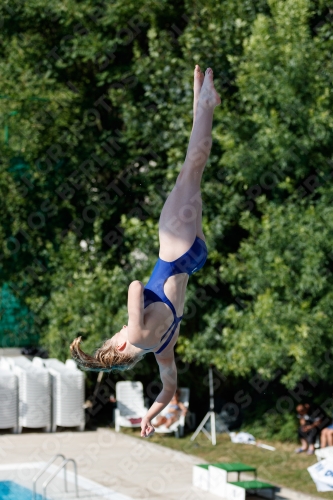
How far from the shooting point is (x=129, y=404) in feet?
45.2

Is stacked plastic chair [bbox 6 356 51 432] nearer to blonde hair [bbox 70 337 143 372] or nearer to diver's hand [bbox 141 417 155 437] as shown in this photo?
diver's hand [bbox 141 417 155 437]

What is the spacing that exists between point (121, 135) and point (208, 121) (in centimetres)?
1015

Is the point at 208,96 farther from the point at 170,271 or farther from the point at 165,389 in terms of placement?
the point at 165,389

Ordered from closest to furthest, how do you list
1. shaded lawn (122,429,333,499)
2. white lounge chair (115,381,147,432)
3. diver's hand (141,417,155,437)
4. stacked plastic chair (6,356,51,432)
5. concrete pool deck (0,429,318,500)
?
diver's hand (141,417,155,437) < concrete pool deck (0,429,318,500) < shaded lawn (122,429,333,499) < stacked plastic chair (6,356,51,432) < white lounge chair (115,381,147,432)

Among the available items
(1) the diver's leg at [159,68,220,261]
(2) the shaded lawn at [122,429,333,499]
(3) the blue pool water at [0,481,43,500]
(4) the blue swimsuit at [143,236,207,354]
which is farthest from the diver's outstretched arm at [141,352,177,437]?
(2) the shaded lawn at [122,429,333,499]

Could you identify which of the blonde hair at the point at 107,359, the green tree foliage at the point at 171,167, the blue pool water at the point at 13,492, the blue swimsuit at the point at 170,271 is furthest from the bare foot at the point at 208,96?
the blue pool water at the point at 13,492

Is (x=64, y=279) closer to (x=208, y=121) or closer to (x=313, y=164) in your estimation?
(x=313, y=164)

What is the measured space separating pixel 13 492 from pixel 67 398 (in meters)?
3.33

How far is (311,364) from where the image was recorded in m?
10.8

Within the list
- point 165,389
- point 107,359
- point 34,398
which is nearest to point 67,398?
point 34,398

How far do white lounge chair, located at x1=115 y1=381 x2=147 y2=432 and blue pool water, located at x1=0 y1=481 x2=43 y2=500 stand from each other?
3272 millimetres

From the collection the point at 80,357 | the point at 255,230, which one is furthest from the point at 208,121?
the point at 255,230

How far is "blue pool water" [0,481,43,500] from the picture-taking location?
396 inches

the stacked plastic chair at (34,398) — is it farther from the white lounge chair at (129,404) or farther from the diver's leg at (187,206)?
the diver's leg at (187,206)
